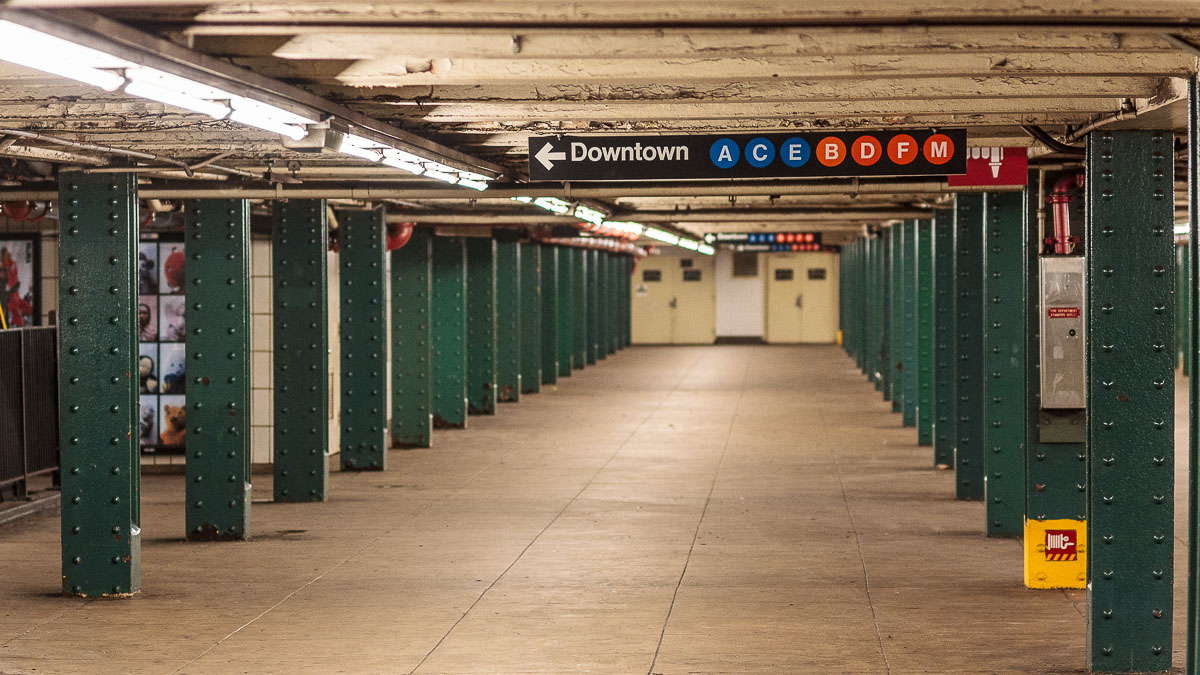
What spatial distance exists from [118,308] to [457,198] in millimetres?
2853

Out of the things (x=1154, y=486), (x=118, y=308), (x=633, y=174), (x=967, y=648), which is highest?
(x=633, y=174)

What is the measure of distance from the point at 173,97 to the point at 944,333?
11091 millimetres

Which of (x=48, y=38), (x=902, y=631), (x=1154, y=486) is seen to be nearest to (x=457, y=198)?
(x=902, y=631)

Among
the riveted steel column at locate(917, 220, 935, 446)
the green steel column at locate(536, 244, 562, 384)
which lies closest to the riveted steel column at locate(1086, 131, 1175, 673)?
the riveted steel column at locate(917, 220, 935, 446)

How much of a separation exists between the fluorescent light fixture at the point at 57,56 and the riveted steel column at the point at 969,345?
9.48 metres

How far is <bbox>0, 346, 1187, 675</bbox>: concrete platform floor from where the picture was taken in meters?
7.76

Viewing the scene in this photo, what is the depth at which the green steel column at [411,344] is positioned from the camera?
1900 cm

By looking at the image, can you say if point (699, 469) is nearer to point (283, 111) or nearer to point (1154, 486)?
point (1154, 486)

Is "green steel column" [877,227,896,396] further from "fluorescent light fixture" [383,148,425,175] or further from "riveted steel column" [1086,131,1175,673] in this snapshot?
"riveted steel column" [1086,131,1175,673]

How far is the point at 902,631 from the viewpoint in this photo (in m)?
8.29

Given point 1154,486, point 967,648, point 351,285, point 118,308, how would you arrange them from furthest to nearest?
1. point 351,285
2. point 118,308
3. point 967,648
4. point 1154,486

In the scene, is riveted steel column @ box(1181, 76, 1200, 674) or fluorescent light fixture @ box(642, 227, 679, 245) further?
fluorescent light fixture @ box(642, 227, 679, 245)

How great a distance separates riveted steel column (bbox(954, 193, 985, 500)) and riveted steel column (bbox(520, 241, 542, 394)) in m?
15.6

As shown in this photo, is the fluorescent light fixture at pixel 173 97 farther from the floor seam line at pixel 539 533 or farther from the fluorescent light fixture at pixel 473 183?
the fluorescent light fixture at pixel 473 183
